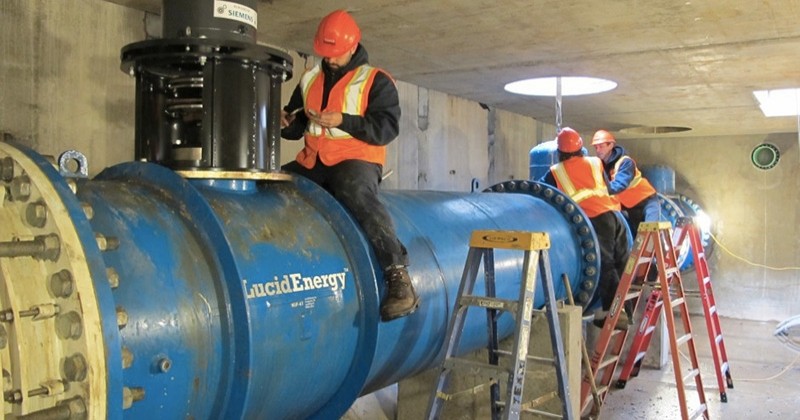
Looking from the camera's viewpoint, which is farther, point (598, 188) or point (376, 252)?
point (598, 188)

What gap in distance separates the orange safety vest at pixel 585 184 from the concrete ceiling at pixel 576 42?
0.75 meters

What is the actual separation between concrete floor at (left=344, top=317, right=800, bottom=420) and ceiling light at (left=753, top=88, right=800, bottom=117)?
2592 mm

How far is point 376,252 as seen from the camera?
257 cm

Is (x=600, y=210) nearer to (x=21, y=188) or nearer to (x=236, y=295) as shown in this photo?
(x=236, y=295)

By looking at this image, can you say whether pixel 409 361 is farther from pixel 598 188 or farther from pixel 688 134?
pixel 688 134

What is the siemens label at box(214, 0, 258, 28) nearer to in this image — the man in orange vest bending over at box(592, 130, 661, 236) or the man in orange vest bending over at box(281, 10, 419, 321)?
the man in orange vest bending over at box(281, 10, 419, 321)

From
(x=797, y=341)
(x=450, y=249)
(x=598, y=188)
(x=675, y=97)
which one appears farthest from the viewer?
(x=797, y=341)

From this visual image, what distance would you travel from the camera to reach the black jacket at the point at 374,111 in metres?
2.71

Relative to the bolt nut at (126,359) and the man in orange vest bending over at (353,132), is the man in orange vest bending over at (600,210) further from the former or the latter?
the bolt nut at (126,359)

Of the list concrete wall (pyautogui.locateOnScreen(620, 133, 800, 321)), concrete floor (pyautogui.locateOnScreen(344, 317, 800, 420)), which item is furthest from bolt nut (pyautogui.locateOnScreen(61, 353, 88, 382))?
concrete wall (pyautogui.locateOnScreen(620, 133, 800, 321))

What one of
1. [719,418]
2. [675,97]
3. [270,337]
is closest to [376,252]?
Answer: [270,337]

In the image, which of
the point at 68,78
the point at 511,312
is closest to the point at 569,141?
the point at 511,312

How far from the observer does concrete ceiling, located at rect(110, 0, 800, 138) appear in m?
3.72

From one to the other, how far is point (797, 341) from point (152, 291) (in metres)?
8.20
